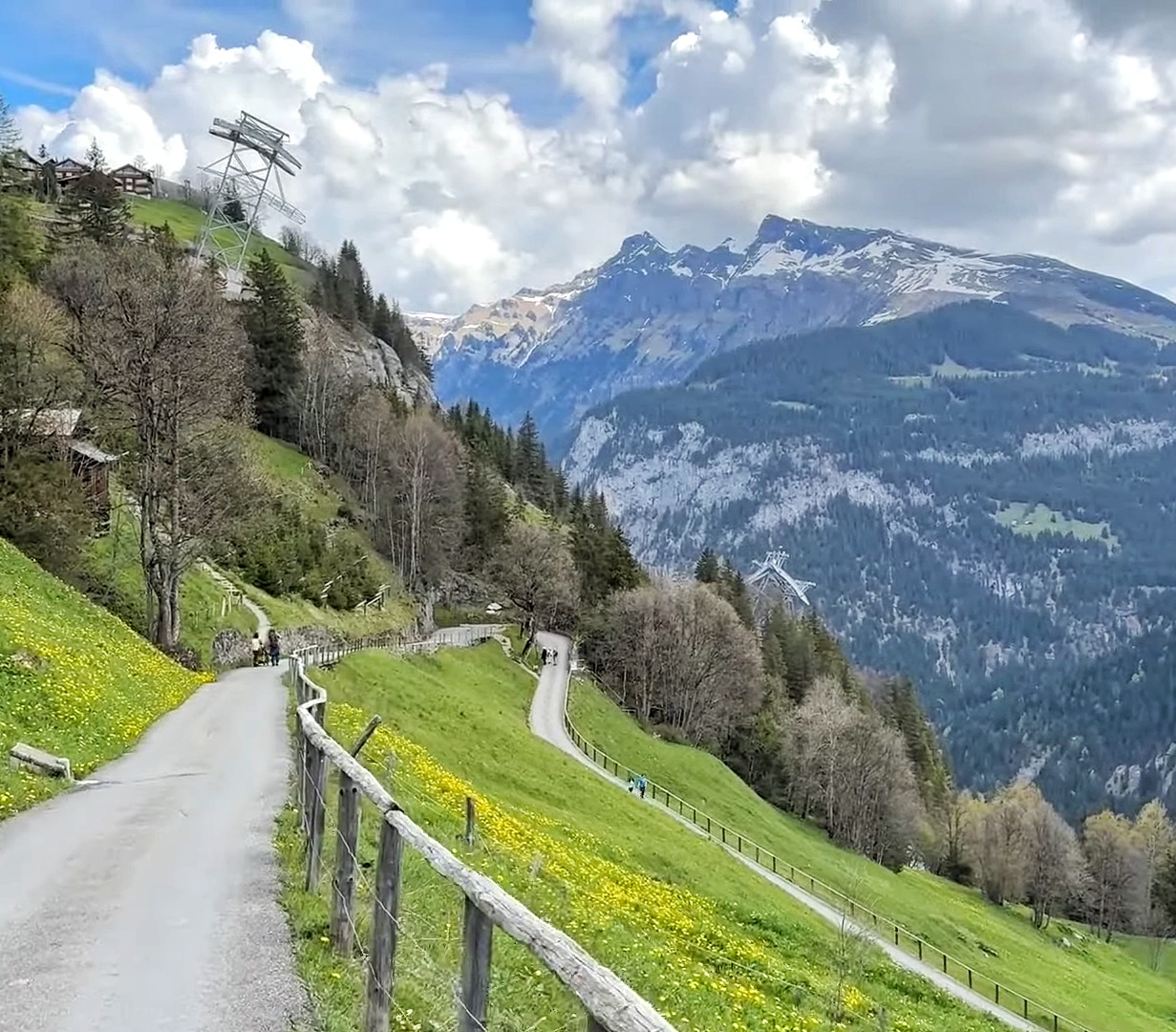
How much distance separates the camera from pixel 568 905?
16.3 m

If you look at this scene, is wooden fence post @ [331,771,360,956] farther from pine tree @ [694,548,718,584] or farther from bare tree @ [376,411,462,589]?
pine tree @ [694,548,718,584]

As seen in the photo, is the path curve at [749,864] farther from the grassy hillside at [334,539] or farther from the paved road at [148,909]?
the paved road at [148,909]

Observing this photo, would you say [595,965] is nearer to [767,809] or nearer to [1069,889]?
[767,809]

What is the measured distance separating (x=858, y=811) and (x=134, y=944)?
291 ft

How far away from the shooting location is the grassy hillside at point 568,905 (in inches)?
408

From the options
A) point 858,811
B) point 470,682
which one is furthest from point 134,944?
point 858,811

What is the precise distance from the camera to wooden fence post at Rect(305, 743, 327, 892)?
1200 cm

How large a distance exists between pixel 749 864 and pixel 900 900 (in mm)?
15673

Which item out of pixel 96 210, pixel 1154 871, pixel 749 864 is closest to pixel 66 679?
pixel 749 864

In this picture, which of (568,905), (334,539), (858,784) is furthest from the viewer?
(858,784)

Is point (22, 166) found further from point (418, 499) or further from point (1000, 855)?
point (1000, 855)

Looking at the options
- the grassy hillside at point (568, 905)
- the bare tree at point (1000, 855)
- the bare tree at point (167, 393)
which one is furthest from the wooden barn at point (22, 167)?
the bare tree at point (1000, 855)

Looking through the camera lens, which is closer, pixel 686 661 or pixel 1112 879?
pixel 686 661

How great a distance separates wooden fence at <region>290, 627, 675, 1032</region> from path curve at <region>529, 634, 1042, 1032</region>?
1398cm
